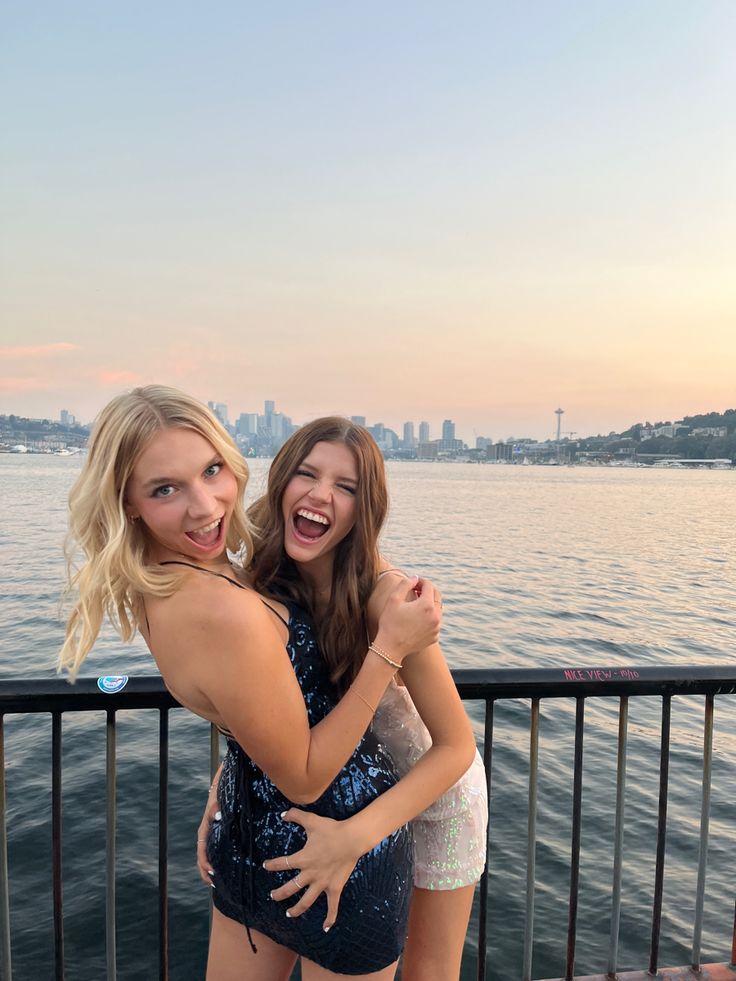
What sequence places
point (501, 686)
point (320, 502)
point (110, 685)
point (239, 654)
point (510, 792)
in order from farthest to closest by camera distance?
point (510, 792), point (501, 686), point (110, 685), point (320, 502), point (239, 654)

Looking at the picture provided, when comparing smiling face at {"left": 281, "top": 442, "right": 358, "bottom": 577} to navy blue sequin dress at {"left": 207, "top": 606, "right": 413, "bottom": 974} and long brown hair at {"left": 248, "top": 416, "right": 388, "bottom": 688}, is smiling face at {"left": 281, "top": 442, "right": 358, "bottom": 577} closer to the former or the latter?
long brown hair at {"left": 248, "top": 416, "right": 388, "bottom": 688}

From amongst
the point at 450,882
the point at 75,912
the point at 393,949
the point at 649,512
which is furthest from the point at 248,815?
the point at 649,512

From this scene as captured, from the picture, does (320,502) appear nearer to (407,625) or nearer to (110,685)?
(407,625)

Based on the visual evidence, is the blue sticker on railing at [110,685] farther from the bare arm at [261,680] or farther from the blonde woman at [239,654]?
the bare arm at [261,680]

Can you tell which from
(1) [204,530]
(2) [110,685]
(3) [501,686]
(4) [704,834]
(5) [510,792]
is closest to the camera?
(1) [204,530]

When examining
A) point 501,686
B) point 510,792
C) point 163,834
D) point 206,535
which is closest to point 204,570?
point 206,535

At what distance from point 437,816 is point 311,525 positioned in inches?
38.3

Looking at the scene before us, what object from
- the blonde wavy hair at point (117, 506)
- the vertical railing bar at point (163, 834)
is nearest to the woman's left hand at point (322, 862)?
the blonde wavy hair at point (117, 506)

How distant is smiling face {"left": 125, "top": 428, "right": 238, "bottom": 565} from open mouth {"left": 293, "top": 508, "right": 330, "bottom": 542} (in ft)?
0.90

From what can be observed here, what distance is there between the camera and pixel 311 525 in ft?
6.98

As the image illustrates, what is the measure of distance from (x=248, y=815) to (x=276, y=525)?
85 centimetres

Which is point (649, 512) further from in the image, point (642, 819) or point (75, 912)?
point (75, 912)

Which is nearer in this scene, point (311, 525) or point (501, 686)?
point (311, 525)

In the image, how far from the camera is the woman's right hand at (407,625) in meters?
1.80
